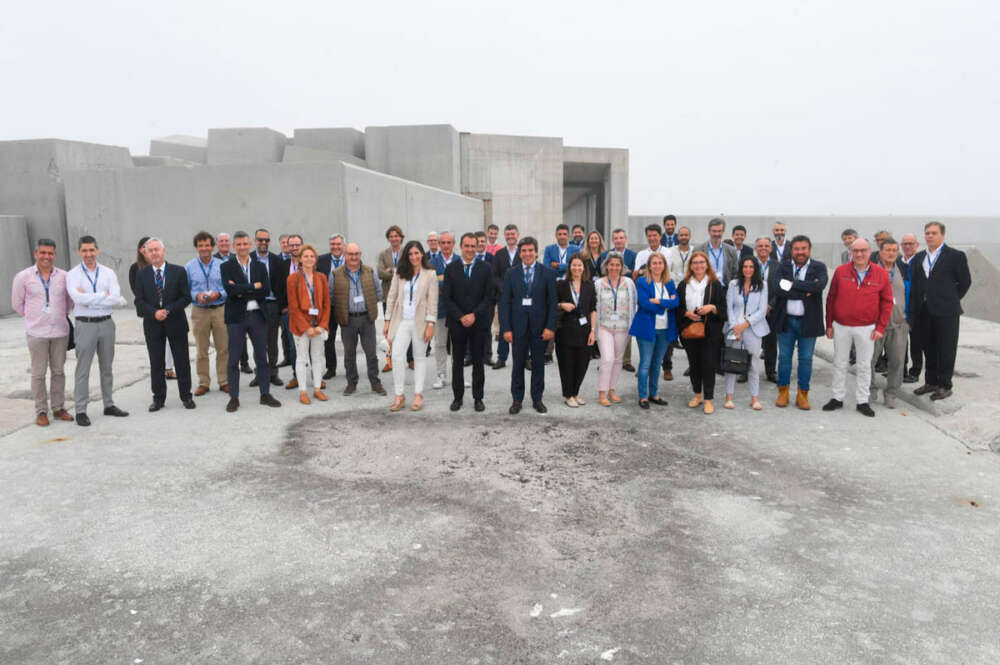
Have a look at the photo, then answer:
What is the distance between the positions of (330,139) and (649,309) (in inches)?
635

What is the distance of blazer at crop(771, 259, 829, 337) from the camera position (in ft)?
22.2

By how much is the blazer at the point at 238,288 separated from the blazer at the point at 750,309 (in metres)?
5.09

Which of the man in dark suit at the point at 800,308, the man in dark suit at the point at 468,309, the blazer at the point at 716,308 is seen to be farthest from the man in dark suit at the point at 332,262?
the man in dark suit at the point at 800,308

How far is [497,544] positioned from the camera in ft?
12.5

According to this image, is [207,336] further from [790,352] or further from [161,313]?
[790,352]

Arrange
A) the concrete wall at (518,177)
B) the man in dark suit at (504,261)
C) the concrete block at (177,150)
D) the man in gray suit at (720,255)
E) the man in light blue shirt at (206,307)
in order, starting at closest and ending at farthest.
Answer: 1. the man in light blue shirt at (206,307)
2. the man in gray suit at (720,255)
3. the man in dark suit at (504,261)
4. the concrete wall at (518,177)
5. the concrete block at (177,150)

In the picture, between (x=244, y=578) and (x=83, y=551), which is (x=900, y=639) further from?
(x=83, y=551)

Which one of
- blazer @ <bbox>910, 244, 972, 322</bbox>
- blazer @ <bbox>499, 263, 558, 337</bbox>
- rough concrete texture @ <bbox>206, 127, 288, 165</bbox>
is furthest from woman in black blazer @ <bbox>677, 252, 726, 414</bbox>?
rough concrete texture @ <bbox>206, 127, 288, 165</bbox>

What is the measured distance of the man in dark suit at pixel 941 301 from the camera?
698cm

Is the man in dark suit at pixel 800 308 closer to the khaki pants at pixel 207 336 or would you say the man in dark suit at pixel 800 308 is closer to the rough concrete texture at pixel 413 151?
the khaki pants at pixel 207 336

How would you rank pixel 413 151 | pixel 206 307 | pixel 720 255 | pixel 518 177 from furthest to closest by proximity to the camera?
pixel 518 177 < pixel 413 151 < pixel 720 255 < pixel 206 307

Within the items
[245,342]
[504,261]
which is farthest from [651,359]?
[245,342]

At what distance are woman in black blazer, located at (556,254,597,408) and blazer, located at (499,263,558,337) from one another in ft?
0.60

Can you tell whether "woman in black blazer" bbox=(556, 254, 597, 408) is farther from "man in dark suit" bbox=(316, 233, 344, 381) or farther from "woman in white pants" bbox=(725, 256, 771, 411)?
"man in dark suit" bbox=(316, 233, 344, 381)
